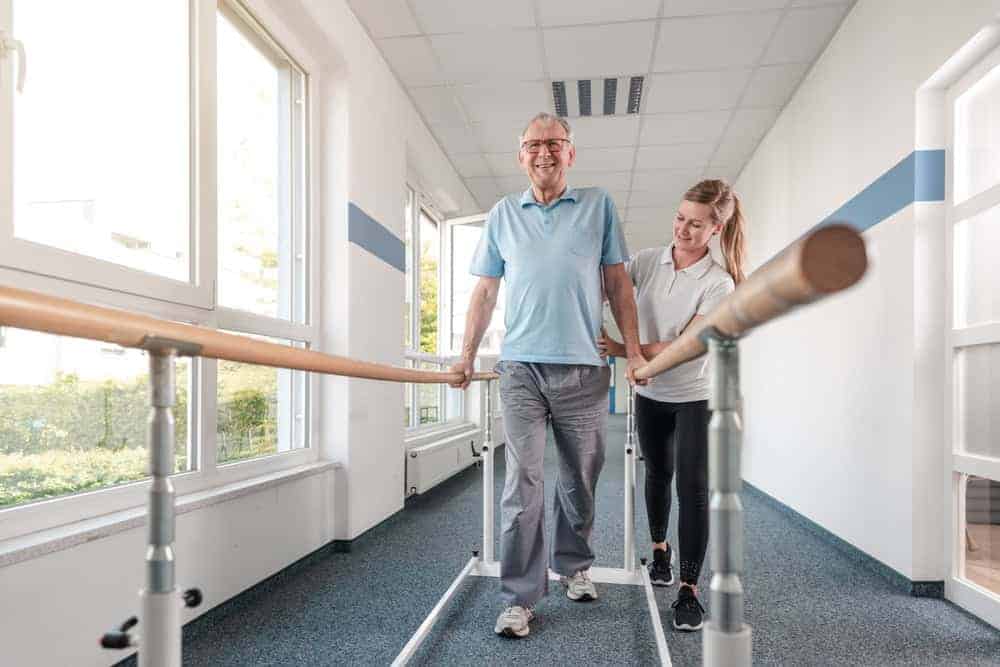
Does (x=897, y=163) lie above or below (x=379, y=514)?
above

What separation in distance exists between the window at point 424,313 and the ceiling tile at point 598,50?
138cm

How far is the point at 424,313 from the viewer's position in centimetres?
566

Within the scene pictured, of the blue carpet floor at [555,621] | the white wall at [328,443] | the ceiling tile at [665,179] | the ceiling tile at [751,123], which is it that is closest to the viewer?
the white wall at [328,443]

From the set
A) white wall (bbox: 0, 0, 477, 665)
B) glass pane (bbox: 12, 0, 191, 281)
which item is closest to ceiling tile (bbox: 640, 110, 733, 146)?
white wall (bbox: 0, 0, 477, 665)

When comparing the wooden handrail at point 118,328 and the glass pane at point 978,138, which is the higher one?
the glass pane at point 978,138

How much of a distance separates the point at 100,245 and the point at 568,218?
1.36 m

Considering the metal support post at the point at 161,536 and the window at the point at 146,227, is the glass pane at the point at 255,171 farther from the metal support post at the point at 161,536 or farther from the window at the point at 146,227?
the metal support post at the point at 161,536

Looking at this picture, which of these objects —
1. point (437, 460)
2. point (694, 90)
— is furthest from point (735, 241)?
point (437, 460)

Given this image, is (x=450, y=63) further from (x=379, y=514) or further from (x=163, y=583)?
(x=163, y=583)

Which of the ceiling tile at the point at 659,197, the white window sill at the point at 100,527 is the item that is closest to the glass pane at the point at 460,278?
the ceiling tile at the point at 659,197

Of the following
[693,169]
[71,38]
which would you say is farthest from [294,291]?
[693,169]

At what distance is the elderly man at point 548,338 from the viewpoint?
1979mm

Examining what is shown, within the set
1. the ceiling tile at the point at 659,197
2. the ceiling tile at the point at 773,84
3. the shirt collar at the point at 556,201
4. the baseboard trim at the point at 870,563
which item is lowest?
the baseboard trim at the point at 870,563

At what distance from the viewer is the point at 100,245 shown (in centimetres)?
186
